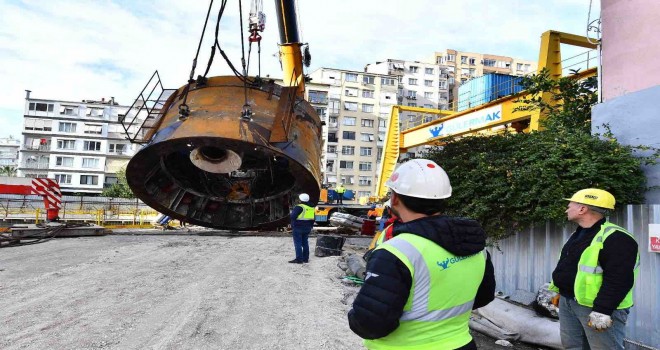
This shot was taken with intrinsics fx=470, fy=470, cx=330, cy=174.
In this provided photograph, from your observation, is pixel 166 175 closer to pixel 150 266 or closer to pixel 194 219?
pixel 194 219

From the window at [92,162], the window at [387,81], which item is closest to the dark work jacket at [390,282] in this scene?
the window at [387,81]

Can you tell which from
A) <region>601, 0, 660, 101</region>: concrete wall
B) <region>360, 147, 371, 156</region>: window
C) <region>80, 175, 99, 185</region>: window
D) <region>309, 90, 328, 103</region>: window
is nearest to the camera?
<region>601, 0, 660, 101</region>: concrete wall

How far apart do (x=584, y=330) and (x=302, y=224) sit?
18.5ft

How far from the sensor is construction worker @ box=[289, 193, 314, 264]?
7.79m

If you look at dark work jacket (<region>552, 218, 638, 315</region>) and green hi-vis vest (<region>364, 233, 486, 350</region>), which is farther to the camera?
dark work jacket (<region>552, 218, 638, 315</region>)

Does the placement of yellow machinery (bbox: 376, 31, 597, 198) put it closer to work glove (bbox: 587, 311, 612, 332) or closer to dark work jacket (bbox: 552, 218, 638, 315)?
dark work jacket (bbox: 552, 218, 638, 315)

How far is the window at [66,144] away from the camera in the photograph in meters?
57.8

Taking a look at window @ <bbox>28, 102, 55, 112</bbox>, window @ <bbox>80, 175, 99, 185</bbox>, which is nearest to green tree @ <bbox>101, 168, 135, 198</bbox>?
window @ <bbox>80, 175, 99, 185</bbox>

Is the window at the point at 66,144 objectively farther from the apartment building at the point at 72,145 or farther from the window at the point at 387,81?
the window at the point at 387,81

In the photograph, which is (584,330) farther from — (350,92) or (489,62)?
Answer: (489,62)

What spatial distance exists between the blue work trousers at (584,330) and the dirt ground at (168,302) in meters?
1.52

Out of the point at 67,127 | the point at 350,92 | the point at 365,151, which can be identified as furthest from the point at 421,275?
the point at 67,127

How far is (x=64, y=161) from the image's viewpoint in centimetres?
Result: 5750

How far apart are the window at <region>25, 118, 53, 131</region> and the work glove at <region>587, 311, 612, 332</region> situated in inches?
2610
